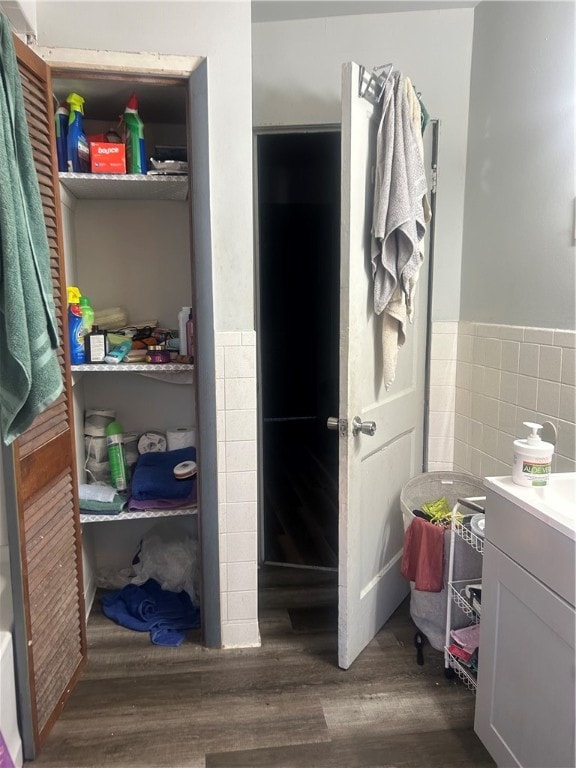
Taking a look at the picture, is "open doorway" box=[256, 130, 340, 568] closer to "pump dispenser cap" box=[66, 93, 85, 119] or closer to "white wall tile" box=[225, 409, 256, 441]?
"white wall tile" box=[225, 409, 256, 441]

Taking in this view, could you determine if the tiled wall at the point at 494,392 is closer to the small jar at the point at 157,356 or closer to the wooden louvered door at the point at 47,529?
the small jar at the point at 157,356

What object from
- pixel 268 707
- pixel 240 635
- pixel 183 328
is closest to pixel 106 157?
pixel 183 328

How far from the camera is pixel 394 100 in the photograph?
177cm

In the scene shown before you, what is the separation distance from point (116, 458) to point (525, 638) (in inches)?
62.6

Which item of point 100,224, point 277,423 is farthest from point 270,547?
point 277,423

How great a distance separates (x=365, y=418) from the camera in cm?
189

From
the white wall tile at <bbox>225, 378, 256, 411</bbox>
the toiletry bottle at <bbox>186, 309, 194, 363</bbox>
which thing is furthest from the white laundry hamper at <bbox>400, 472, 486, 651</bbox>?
the toiletry bottle at <bbox>186, 309, 194, 363</bbox>

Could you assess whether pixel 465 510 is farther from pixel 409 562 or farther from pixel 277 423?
pixel 277 423

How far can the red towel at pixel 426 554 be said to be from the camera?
6.12ft

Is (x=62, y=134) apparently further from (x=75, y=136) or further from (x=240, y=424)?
(x=240, y=424)

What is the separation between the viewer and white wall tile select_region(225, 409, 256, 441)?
193 centimetres

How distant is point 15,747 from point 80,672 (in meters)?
0.42

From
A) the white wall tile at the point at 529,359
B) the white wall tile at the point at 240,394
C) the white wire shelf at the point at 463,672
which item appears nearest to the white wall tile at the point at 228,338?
the white wall tile at the point at 240,394

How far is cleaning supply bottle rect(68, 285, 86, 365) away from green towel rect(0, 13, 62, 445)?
63 cm
